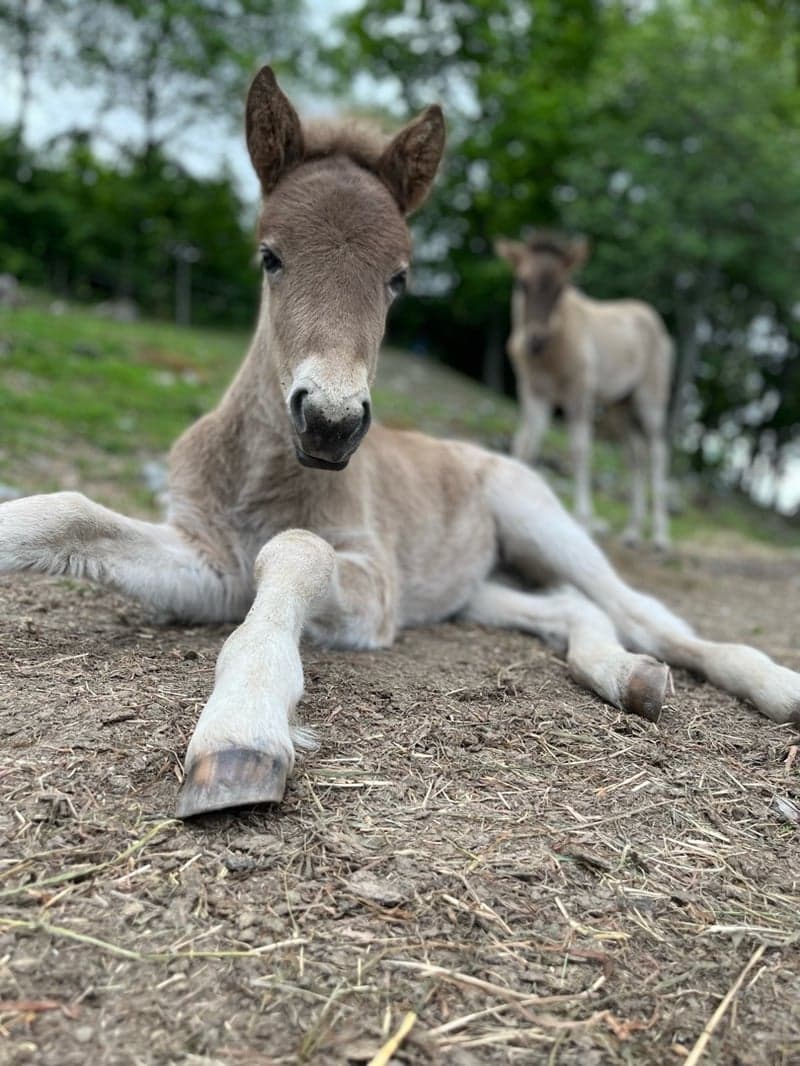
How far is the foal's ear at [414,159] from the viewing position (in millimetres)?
4129

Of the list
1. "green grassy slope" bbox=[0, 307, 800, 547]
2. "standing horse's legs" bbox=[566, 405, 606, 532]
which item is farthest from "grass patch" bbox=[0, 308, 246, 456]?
"standing horse's legs" bbox=[566, 405, 606, 532]

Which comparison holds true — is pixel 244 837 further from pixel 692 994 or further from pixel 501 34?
pixel 501 34

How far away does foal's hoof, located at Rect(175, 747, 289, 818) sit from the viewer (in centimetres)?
222

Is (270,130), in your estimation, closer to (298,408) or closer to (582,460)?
(298,408)

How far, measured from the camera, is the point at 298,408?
313 centimetres

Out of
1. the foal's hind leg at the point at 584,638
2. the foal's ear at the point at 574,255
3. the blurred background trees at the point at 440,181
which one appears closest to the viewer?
the foal's hind leg at the point at 584,638

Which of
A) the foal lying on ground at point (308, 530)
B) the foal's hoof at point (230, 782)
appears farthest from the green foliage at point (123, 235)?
the foal's hoof at point (230, 782)

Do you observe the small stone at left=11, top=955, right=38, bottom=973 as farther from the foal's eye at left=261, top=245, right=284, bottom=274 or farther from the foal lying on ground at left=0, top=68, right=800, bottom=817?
the foal's eye at left=261, top=245, right=284, bottom=274

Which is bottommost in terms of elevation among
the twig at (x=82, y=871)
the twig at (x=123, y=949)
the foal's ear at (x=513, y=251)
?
the twig at (x=123, y=949)

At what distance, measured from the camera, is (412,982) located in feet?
6.03

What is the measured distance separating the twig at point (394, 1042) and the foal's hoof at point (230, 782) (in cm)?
69

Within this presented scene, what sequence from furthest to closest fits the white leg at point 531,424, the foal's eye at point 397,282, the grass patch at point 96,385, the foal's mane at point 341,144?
1. the white leg at point 531,424
2. the grass patch at point 96,385
3. the foal's mane at point 341,144
4. the foal's eye at point 397,282

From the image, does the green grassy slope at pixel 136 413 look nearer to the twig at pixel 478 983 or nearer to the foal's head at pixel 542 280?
the foal's head at pixel 542 280

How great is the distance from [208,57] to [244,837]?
1471 inches
